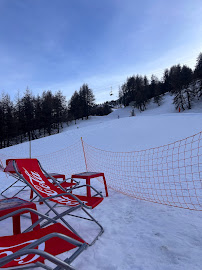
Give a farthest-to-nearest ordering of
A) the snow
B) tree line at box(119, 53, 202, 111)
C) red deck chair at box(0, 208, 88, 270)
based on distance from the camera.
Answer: tree line at box(119, 53, 202, 111), the snow, red deck chair at box(0, 208, 88, 270)

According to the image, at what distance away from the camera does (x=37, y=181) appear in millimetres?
2594

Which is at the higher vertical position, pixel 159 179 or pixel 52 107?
pixel 52 107

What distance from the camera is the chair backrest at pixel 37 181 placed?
234 cm

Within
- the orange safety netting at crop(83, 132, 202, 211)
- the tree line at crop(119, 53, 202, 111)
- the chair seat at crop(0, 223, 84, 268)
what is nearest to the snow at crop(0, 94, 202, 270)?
the orange safety netting at crop(83, 132, 202, 211)

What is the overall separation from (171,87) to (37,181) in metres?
42.8

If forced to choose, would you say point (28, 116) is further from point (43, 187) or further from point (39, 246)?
point (39, 246)

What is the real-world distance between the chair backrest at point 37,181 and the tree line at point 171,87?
32904 mm

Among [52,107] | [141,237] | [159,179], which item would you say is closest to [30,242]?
[141,237]

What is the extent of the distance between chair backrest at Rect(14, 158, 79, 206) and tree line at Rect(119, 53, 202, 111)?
108 feet

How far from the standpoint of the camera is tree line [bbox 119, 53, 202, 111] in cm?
3162

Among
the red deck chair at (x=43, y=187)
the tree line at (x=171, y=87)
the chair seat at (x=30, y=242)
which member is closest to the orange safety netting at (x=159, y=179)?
the red deck chair at (x=43, y=187)

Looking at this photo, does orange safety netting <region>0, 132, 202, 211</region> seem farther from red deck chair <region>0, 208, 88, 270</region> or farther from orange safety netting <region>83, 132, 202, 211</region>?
red deck chair <region>0, 208, 88, 270</region>

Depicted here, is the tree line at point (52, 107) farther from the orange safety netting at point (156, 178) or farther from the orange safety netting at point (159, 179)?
the orange safety netting at point (159, 179)

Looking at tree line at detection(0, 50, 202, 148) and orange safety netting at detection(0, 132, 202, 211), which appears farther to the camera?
tree line at detection(0, 50, 202, 148)
